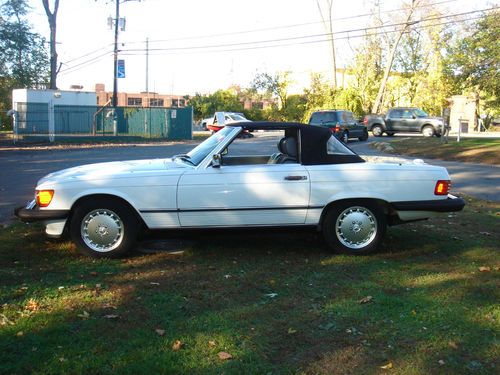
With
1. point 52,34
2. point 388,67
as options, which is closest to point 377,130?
point 388,67

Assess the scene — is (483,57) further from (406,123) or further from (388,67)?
(388,67)

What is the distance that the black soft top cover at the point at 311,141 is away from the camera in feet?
19.2

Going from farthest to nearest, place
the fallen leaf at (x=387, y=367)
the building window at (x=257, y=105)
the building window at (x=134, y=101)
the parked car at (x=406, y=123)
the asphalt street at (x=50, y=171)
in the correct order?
1. the building window at (x=134, y=101)
2. the building window at (x=257, y=105)
3. the parked car at (x=406, y=123)
4. the asphalt street at (x=50, y=171)
5. the fallen leaf at (x=387, y=367)

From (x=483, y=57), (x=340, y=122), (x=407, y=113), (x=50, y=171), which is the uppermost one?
(x=483, y=57)

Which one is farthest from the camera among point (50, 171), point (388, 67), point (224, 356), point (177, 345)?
point (388, 67)

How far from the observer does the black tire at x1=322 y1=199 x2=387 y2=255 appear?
5812 millimetres

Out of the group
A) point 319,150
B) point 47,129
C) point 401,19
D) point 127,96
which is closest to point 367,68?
point 401,19

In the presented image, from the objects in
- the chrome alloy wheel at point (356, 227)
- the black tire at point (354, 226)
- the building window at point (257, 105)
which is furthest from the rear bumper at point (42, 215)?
the building window at point (257, 105)

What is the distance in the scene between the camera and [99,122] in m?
30.4

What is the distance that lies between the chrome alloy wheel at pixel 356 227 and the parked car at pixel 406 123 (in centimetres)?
2684

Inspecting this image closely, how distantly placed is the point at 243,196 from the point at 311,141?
3.25 feet

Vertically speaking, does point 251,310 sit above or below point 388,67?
below

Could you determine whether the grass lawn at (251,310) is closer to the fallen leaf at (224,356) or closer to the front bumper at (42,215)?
the fallen leaf at (224,356)

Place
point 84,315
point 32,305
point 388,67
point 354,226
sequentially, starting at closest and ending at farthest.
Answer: point 84,315, point 32,305, point 354,226, point 388,67
